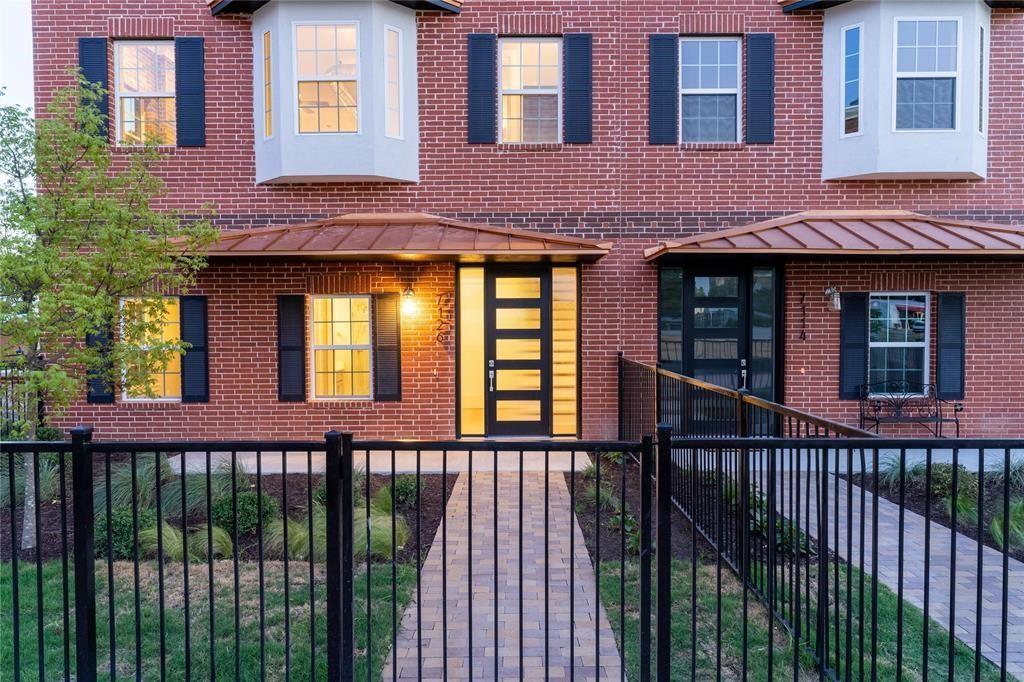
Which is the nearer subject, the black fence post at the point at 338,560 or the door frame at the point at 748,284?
the black fence post at the point at 338,560

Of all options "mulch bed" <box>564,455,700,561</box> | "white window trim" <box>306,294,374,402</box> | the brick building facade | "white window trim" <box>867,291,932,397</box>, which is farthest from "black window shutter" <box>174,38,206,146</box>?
"white window trim" <box>867,291,932,397</box>

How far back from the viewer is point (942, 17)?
9477mm

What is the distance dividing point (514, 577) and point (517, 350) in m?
5.26

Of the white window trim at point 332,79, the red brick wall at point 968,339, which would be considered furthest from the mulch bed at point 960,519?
the white window trim at point 332,79

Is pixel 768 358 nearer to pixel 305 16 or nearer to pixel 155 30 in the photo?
pixel 305 16

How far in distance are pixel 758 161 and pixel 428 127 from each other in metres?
5.17

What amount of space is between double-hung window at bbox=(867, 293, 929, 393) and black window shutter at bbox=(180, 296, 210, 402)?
10.3m

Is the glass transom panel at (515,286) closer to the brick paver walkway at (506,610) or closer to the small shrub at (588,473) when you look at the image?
the small shrub at (588,473)

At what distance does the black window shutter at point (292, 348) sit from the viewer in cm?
984

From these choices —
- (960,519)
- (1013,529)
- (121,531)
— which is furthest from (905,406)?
(121,531)

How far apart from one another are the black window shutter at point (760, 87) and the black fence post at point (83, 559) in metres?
9.57

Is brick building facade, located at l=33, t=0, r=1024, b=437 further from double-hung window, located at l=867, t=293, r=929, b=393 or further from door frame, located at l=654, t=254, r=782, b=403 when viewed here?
double-hung window, located at l=867, t=293, r=929, b=393

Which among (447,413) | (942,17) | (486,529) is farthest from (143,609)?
(942,17)

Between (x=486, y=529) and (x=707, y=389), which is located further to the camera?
(x=486, y=529)
